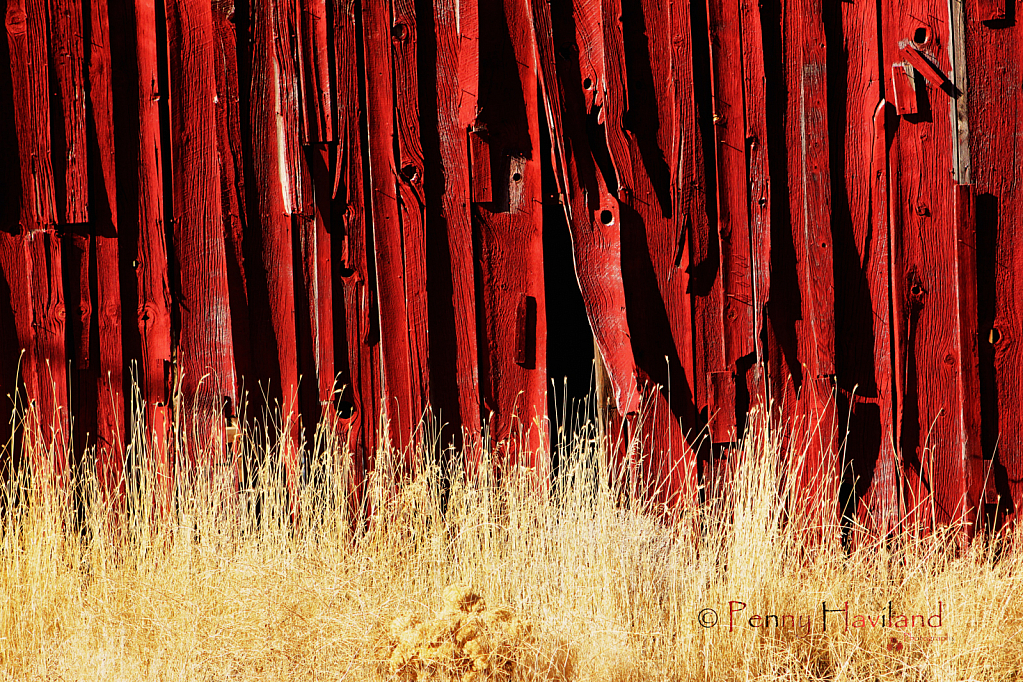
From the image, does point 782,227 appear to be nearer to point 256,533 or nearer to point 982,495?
point 982,495

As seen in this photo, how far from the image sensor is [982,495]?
3.80 meters

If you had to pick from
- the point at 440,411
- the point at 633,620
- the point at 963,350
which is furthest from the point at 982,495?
the point at 440,411

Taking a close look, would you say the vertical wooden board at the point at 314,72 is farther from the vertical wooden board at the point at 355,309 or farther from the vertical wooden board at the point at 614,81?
the vertical wooden board at the point at 614,81

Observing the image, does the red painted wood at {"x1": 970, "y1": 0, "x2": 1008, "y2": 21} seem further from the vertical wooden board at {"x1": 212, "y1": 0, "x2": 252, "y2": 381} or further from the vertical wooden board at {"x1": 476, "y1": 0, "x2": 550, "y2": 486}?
the vertical wooden board at {"x1": 212, "y1": 0, "x2": 252, "y2": 381}

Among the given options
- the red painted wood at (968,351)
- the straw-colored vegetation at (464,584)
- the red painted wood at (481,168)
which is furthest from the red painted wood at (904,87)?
the red painted wood at (481,168)

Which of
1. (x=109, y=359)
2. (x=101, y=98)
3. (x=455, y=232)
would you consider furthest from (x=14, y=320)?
(x=455, y=232)

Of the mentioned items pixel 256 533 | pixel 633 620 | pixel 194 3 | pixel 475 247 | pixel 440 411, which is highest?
pixel 194 3

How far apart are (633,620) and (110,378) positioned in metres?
2.67

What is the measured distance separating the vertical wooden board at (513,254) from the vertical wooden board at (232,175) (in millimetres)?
1129

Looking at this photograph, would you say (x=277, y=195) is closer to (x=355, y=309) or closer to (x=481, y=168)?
(x=355, y=309)

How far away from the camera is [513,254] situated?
3912 millimetres

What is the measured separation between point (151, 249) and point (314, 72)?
114 cm

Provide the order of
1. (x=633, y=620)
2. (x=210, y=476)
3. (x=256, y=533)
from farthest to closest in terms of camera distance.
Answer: (x=210, y=476) < (x=256, y=533) < (x=633, y=620)

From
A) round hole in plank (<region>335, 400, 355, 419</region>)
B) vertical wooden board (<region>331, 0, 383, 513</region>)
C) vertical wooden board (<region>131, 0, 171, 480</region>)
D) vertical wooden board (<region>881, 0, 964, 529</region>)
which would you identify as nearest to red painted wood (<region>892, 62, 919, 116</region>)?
vertical wooden board (<region>881, 0, 964, 529</region>)
